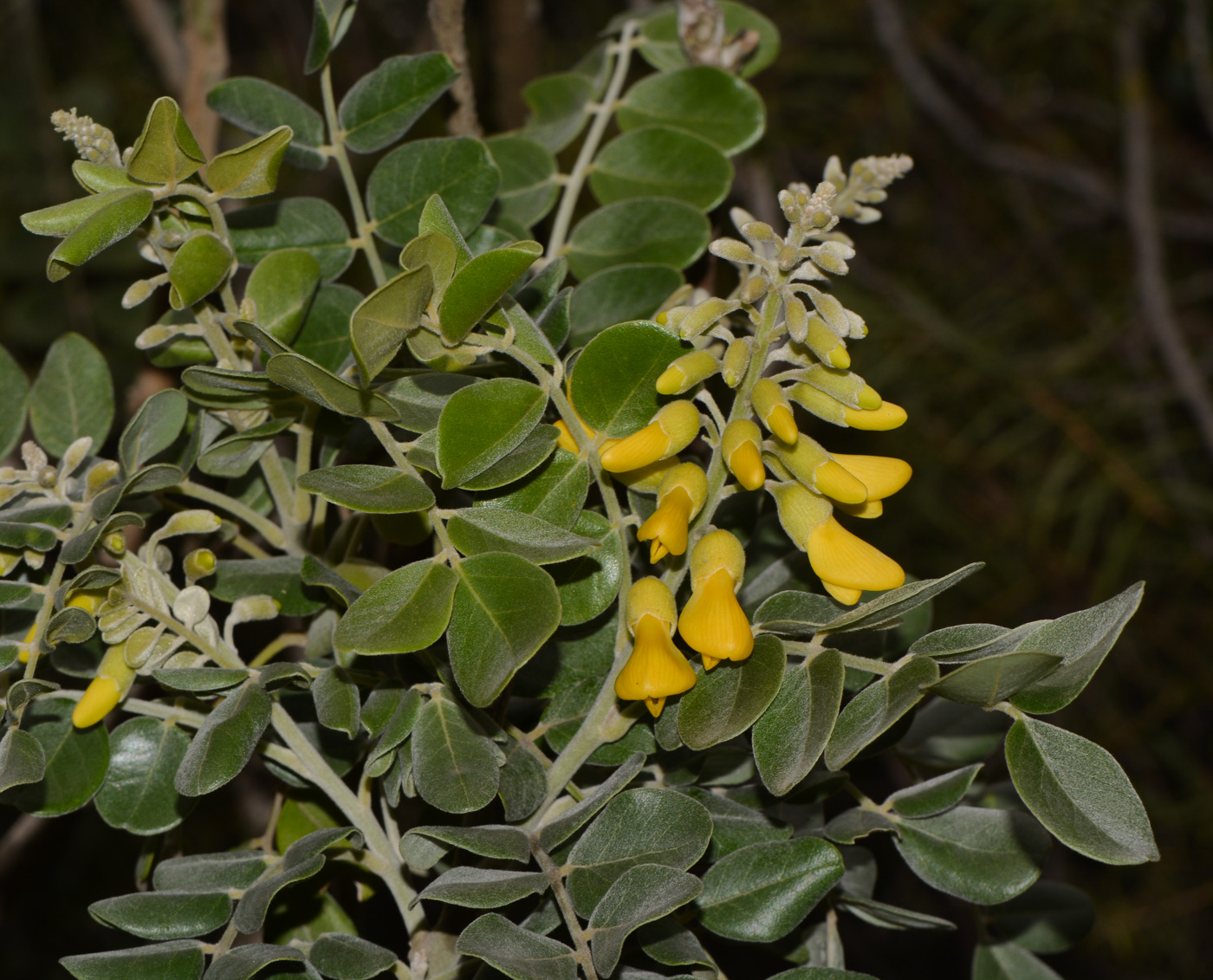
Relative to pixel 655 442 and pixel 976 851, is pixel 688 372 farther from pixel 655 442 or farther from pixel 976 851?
pixel 976 851

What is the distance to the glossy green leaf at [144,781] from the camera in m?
0.59

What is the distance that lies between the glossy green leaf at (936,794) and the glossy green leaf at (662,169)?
0.43m

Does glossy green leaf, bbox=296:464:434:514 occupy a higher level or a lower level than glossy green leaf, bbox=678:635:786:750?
higher

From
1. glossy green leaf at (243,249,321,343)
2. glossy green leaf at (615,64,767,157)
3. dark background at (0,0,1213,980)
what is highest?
glossy green leaf at (615,64,767,157)

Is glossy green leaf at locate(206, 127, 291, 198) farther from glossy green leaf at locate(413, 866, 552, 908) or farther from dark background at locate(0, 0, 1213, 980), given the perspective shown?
dark background at locate(0, 0, 1213, 980)

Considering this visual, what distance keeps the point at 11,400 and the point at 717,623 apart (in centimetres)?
48

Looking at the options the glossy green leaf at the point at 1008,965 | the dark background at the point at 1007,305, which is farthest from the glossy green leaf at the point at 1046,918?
the dark background at the point at 1007,305

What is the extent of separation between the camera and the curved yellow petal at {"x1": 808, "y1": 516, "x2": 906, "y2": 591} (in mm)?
494

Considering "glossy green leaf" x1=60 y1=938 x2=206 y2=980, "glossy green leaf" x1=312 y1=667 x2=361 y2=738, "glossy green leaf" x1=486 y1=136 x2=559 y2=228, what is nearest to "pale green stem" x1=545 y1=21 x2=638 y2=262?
"glossy green leaf" x1=486 y1=136 x2=559 y2=228

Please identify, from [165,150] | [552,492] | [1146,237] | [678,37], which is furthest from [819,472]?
[1146,237]

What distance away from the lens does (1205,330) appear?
2742 millimetres

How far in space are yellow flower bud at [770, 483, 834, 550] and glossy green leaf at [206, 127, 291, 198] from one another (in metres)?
0.30

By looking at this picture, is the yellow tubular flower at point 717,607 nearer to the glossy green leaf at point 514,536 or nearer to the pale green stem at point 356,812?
the glossy green leaf at point 514,536

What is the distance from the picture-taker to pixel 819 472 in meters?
0.50
